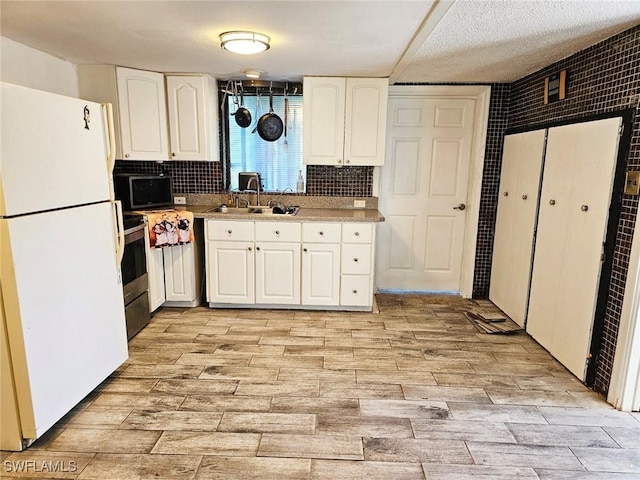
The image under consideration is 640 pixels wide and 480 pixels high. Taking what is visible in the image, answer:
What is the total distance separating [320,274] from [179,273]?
124 cm

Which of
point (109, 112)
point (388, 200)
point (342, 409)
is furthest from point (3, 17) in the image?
point (388, 200)

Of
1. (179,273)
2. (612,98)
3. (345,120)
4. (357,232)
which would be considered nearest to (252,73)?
(345,120)

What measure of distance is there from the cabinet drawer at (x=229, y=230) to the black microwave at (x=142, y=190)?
0.56 meters

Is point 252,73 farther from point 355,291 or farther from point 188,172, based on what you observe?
point 355,291

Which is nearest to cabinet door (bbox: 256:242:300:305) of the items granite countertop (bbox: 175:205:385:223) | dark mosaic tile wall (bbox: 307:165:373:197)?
granite countertop (bbox: 175:205:385:223)

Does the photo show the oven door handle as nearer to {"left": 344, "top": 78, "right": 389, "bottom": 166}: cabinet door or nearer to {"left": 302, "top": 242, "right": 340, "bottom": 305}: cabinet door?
{"left": 302, "top": 242, "right": 340, "bottom": 305}: cabinet door

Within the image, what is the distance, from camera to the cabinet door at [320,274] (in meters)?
3.32

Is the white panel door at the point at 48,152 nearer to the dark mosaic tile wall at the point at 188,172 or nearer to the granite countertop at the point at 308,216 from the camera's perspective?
the granite countertop at the point at 308,216

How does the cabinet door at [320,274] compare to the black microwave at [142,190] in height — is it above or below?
below

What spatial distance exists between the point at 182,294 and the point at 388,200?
2159 millimetres

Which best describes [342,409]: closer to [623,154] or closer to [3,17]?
[623,154]

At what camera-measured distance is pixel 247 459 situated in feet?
5.70

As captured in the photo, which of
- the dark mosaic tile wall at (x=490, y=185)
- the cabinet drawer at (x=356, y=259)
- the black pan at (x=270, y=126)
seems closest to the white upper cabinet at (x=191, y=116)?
the black pan at (x=270, y=126)

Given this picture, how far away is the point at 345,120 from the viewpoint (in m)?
3.41
